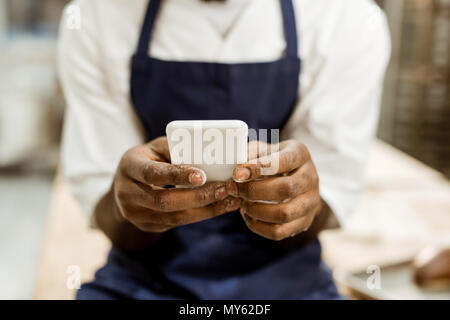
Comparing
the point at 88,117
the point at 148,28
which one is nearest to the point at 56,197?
the point at 88,117

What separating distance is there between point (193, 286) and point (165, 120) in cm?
24

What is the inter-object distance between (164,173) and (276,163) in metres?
0.11

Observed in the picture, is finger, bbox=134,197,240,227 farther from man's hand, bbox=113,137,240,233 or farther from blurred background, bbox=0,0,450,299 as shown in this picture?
blurred background, bbox=0,0,450,299

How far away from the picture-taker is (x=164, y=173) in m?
0.50

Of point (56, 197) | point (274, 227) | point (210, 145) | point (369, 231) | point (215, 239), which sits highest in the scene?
point (210, 145)

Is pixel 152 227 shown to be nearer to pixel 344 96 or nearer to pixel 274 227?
pixel 274 227

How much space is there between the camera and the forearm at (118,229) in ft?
2.16

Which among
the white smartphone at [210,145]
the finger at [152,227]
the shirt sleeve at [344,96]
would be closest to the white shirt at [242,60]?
the shirt sleeve at [344,96]

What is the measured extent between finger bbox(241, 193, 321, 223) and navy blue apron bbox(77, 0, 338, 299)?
13 cm

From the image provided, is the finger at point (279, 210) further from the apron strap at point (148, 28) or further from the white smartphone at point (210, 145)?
the apron strap at point (148, 28)

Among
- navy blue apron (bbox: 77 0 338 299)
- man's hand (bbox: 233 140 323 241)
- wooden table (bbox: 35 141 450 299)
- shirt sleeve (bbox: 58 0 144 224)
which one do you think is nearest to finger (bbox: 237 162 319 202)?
man's hand (bbox: 233 140 323 241)

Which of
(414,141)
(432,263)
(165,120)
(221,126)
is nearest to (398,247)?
(432,263)

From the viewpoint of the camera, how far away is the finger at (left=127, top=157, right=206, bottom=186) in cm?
48

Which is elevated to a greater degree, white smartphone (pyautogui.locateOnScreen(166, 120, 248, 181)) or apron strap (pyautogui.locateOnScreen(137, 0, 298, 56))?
apron strap (pyautogui.locateOnScreen(137, 0, 298, 56))
